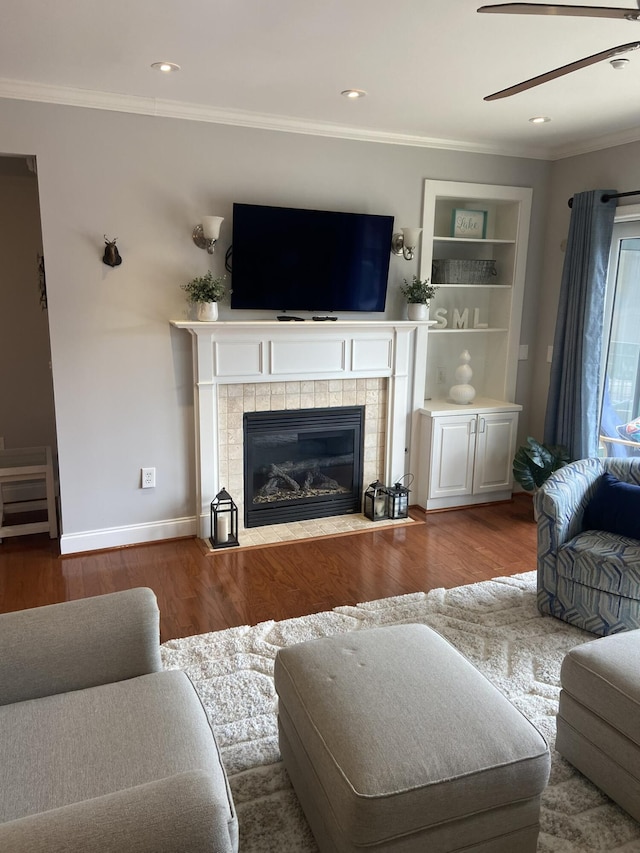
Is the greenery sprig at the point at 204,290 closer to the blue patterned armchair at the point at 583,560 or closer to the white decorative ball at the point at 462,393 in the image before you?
the white decorative ball at the point at 462,393

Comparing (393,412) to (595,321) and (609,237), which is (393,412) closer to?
(595,321)

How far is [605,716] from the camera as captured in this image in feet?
6.52

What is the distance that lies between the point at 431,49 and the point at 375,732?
2.62 m

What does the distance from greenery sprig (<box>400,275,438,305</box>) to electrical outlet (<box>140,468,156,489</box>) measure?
82.2 inches

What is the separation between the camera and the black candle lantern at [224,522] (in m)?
3.99

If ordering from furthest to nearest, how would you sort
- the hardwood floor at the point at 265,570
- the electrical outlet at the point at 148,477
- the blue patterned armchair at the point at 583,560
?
the electrical outlet at the point at 148,477 < the hardwood floor at the point at 265,570 < the blue patterned armchair at the point at 583,560

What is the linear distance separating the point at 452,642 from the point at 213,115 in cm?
316

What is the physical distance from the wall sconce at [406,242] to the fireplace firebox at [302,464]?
111 cm

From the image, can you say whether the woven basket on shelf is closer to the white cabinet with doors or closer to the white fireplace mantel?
the white fireplace mantel

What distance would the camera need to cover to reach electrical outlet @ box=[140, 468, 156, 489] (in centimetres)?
399

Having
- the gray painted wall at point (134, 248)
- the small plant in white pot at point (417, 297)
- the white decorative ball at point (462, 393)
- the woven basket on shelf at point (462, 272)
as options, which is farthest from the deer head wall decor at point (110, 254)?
the white decorative ball at point (462, 393)

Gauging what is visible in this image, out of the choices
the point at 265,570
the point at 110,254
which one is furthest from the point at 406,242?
the point at 265,570

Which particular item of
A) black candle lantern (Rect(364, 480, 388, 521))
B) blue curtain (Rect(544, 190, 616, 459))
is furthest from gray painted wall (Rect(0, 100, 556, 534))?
blue curtain (Rect(544, 190, 616, 459))

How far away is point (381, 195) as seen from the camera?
4.32 m
